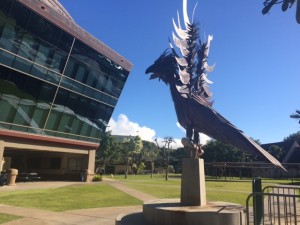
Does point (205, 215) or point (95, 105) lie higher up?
Answer: point (95, 105)

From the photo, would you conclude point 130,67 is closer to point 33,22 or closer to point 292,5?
point 33,22

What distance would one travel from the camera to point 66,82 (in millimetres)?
28906

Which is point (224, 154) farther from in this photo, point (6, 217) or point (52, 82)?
point (6, 217)

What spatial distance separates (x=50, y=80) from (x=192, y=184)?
20.4m

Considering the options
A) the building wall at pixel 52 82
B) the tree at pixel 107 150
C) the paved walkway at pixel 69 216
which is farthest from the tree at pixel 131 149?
the paved walkway at pixel 69 216

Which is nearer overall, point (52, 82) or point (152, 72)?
point (152, 72)

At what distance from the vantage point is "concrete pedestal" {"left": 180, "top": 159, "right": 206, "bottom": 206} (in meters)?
10.2

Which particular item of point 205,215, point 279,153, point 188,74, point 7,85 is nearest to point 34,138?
point 7,85

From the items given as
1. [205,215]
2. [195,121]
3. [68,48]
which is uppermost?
[68,48]

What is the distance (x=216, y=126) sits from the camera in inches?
454

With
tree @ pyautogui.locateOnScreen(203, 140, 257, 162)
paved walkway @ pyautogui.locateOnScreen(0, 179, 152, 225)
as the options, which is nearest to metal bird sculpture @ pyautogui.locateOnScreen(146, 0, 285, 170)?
paved walkway @ pyautogui.locateOnScreen(0, 179, 152, 225)

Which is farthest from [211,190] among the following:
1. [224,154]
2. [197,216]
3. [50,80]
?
[224,154]

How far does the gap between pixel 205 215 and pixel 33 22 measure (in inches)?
858

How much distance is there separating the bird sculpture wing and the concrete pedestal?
150cm
